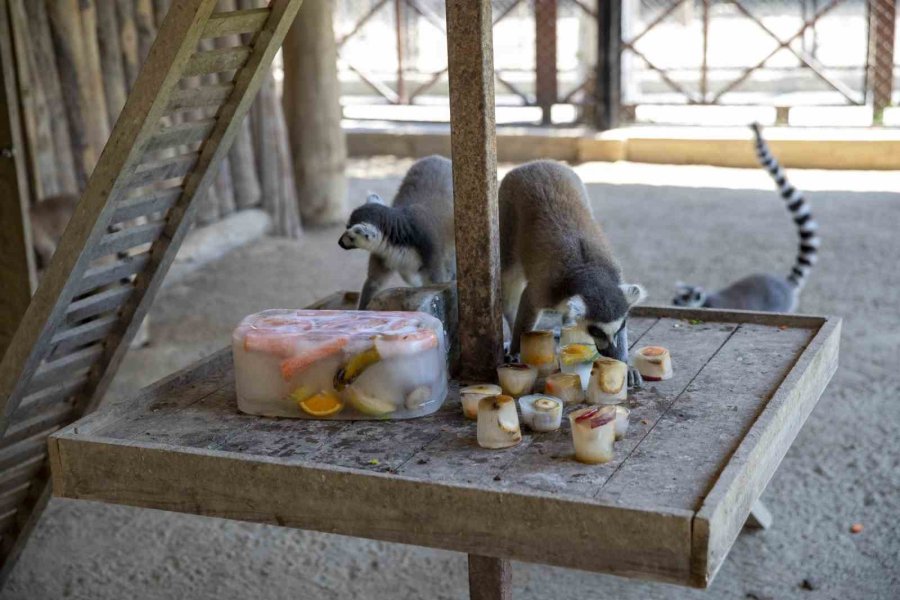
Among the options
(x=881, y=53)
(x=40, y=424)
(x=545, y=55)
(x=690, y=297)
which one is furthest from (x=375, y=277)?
(x=881, y=53)

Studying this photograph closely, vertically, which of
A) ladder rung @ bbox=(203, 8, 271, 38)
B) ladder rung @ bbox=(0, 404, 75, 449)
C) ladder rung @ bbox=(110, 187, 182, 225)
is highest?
ladder rung @ bbox=(203, 8, 271, 38)

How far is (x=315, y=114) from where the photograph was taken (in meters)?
8.70

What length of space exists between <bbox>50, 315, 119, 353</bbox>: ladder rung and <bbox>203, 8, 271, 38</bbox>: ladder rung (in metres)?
0.98

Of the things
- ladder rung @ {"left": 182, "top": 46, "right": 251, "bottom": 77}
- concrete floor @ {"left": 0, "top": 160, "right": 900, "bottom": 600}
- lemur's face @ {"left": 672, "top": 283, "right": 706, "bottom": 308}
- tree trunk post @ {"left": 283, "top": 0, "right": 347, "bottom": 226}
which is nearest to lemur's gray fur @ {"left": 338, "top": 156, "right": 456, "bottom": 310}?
ladder rung @ {"left": 182, "top": 46, "right": 251, "bottom": 77}

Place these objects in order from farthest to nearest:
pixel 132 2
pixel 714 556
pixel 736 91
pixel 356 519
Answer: pixel 736 91
pixel 132 2
pixel 356 519
pixel 714 556

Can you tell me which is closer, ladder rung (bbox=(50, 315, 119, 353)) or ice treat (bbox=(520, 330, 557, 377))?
ice treat (bbox=(520, 330, 557, 377))

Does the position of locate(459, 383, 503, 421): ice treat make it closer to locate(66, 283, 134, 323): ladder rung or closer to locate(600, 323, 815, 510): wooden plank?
locate(600, 323, 815, 510): wooden plank

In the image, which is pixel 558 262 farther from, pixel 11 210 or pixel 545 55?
pixel 545 55

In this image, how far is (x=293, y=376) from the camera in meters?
2.57

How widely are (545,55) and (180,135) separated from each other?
855cm

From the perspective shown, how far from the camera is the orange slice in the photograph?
2590mm

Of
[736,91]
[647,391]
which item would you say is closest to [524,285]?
[647,391]

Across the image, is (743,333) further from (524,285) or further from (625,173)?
(625,173)

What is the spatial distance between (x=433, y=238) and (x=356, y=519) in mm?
1761
